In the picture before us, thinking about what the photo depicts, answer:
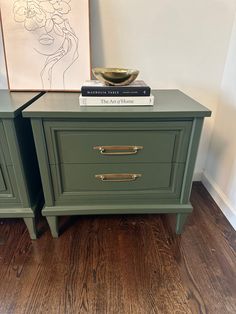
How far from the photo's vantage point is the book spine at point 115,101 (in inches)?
36.4

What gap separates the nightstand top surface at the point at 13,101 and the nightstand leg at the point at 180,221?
87cm

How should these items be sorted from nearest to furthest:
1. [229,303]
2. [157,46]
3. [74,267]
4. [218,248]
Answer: [229,303] → [74,267] → [218,248] → [157,46]

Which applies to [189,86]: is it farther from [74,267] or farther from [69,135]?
[74,267]

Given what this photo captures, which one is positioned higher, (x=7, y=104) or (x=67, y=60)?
(x=67, y=60)

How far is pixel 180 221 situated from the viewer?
3.72 feet

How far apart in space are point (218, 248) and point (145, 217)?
40 cm

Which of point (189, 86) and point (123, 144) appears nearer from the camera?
point (123, 144)

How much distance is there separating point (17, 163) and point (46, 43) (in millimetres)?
618

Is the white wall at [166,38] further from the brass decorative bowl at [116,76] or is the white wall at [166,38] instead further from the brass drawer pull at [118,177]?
the brass drawer pull at [118,177]

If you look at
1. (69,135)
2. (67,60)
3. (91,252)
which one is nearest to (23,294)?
(91,252)

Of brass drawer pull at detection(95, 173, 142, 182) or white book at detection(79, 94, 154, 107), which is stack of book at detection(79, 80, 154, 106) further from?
brass drawer pull at detection(95, 173, 142, 182)

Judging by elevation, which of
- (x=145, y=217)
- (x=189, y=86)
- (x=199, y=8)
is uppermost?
(x=199, y=8)

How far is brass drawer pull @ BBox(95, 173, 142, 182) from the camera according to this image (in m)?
0.99

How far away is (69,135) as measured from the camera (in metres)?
0.91
